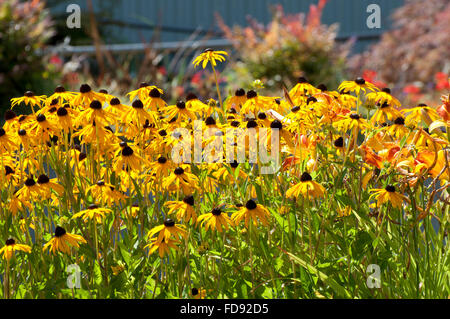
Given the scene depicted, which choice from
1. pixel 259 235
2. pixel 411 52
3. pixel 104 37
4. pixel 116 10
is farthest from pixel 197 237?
pixel 116 10

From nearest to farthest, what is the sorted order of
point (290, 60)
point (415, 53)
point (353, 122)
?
point (353, 122)
point (290, 60)
point (415, 53)

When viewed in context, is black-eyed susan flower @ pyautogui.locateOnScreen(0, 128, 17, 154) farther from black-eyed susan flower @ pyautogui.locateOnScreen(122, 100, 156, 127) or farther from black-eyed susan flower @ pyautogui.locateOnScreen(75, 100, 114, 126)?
black-eyed susan flower @ pyautogui.locateOnScreen(122, 100, 156, 127)

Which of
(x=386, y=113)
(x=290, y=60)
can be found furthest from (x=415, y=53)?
(x=386, y=113)

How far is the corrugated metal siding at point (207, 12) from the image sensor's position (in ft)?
47.2

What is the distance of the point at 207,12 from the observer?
15414mm

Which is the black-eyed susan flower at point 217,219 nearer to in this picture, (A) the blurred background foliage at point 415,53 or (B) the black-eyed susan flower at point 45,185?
(B) the black-eyed susan flower at point 45,185

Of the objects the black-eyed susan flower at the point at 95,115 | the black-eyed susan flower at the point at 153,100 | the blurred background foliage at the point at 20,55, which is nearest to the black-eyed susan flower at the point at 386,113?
the black-eyed susan flower at the point at 153,100

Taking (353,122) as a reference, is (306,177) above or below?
below

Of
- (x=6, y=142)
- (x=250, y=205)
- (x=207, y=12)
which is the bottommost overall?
(x=250, y=205)

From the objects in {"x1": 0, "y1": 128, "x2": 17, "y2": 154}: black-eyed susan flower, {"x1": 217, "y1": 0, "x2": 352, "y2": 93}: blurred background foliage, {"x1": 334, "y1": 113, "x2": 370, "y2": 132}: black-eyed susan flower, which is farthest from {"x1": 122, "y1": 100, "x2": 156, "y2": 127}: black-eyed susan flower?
{"x1": 217, "y1": 0, "x2": 352, "y2": 93}: blurred background foliage

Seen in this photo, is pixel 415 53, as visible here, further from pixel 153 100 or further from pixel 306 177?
pixel 306 177

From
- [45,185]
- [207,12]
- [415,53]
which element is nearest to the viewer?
[45,185]
